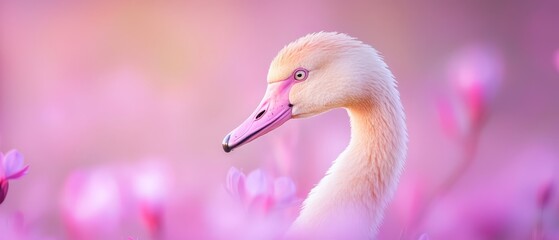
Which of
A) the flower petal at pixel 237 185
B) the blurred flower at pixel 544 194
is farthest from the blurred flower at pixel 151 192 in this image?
the blurred flower at pixel 544 194

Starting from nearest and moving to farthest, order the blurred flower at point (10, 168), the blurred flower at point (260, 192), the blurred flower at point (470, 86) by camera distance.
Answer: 1. the blurred flower at point (10, 168)
2. the blurred flower at point (260, 192)
3. the blurred flower at point (470, 86)

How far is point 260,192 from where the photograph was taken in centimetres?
145

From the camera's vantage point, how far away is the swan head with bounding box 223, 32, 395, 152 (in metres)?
1.50

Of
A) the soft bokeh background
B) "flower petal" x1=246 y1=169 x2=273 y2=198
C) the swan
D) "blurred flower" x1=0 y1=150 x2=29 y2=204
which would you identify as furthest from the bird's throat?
"blurred flower" x1=0 y1=150 x2=29 y2=204

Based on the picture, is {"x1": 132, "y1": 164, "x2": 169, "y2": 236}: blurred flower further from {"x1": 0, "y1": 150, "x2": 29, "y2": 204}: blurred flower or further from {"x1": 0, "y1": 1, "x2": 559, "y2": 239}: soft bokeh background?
{"x1": 0, "y1": 150, "x2": 29, "y2": 204}: blurred flower

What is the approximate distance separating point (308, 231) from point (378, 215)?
17 centimetres

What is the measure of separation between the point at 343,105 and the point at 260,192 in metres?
0.28

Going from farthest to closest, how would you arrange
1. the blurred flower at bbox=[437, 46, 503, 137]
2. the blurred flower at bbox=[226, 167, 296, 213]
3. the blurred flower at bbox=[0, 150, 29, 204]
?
the blurred flower at bbox=[437, 46, 503, 137]
the blurred flower at bbox=[226, 167, 296, 213]
the blurred flower at bbox=[0, 150, 29, 204]

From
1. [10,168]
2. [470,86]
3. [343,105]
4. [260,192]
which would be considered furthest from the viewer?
[470,86]

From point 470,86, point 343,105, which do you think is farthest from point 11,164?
point 470,86

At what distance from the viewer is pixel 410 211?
178 centimetres

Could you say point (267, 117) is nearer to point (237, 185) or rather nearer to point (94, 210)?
point (237, 185)

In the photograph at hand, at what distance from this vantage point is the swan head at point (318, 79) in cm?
150

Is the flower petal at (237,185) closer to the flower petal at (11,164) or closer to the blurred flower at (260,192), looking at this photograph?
the blurred flower at (260,192)
